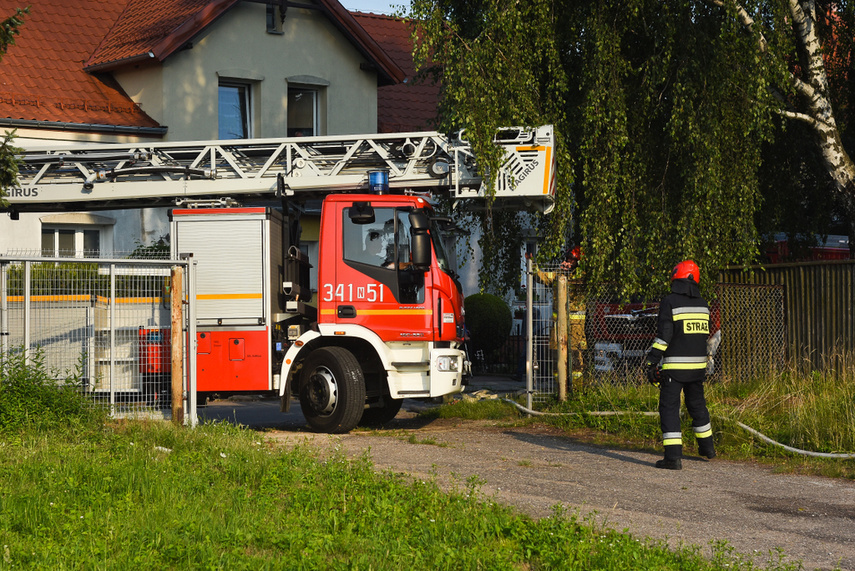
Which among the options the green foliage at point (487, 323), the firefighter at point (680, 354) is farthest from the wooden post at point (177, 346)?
the green foliage at point (487, 323)

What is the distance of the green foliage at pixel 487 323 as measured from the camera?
20234mm

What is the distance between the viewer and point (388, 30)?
26.0m

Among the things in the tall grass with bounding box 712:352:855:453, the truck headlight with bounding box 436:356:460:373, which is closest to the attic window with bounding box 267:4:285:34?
the truck headlight with bounding box 436:356:460:373

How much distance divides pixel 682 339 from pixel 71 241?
43.3 feet

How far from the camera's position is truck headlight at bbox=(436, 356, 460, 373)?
1056 cm

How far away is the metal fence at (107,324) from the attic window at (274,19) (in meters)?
11.5

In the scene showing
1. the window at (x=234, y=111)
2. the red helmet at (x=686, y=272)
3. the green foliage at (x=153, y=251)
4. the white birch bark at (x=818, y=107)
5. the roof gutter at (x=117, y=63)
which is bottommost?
the red helmet at (x=686, y=272)

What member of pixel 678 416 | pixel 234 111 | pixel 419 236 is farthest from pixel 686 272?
pixel 234 111

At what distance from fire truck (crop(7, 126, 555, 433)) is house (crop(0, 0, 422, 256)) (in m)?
6.55

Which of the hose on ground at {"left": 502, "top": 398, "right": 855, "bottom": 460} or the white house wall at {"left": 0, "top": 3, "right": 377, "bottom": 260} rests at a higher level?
the white house wall at {"left": 0, "top": 3, "right": 377, "bottom": 260}

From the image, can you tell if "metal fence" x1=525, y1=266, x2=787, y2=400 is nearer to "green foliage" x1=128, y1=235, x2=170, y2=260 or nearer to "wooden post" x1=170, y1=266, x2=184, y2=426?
"wooden post" x1=170, y1=266, x2=184, y2=426

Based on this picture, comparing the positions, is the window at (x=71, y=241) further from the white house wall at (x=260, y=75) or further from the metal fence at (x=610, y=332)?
the metal fence at (x=610, y=332)

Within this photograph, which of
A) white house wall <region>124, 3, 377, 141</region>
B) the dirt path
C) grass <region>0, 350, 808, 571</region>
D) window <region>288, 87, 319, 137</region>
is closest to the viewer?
grass <region>0, 350, 808, 571</region>

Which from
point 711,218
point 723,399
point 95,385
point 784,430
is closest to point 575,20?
point 711,218
